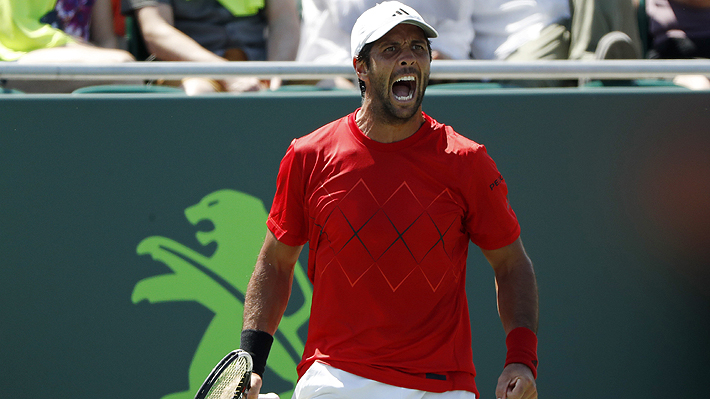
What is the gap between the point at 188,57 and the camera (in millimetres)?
4195

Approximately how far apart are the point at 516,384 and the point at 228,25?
2.97 metres

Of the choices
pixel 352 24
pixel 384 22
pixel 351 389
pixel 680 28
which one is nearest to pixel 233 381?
pixel 351 389

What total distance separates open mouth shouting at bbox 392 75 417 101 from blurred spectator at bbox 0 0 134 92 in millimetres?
2030

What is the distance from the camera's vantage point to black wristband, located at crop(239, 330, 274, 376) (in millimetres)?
2479

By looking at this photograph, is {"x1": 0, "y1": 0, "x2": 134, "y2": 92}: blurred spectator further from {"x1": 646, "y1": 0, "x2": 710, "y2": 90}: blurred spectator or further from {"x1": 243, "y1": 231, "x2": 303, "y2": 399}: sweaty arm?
{"x1": 646, "y1": 0, "x2": 710, "y2": 90}: blurred spectator

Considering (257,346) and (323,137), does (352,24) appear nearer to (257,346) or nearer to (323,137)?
(323,137)

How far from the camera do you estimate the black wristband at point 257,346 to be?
A: 2479 millimetres

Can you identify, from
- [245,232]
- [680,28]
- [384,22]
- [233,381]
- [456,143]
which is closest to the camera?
[233,381]

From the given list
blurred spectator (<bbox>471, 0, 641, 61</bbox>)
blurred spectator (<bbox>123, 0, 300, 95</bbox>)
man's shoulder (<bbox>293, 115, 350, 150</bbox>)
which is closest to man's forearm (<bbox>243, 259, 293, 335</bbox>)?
man's shoulder (<bbox>293, 115, 350, 150</bbox>)

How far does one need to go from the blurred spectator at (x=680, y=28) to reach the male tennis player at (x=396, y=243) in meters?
2.44

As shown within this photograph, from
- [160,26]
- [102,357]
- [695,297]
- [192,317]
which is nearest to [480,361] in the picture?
[695,297]

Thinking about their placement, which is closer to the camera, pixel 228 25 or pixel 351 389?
pixel 351 389

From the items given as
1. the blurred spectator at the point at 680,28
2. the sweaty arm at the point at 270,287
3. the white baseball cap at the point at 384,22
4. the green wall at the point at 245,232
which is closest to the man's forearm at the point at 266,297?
the sweaty arm at the point at 270,287

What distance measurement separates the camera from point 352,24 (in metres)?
4.27
